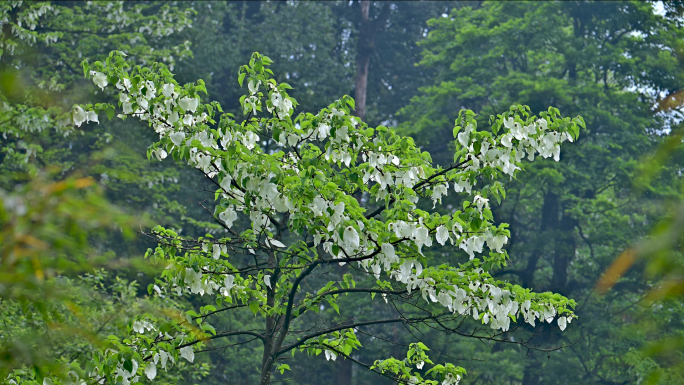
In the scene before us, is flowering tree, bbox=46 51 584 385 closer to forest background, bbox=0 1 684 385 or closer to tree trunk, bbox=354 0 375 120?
forest background, bbox=0 1 684 385

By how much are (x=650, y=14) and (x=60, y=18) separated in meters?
16.6

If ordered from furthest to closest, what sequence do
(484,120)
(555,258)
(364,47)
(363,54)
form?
(364,47) → (363,54) → (555,258) → (484,120)

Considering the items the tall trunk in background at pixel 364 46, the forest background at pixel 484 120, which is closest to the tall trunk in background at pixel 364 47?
the tall trunk in background at pixel 364 46

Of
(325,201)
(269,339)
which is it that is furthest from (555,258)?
(325,201)

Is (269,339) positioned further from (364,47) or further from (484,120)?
(364,47)

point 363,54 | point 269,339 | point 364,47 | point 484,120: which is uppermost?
point 364,47

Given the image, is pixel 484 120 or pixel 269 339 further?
pixel 484 120

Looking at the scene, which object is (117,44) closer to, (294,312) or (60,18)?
(60,18)

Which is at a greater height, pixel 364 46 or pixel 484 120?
pixel 364 46

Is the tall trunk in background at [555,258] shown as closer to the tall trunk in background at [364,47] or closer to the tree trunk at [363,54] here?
the tall trunk in background at [364,47]

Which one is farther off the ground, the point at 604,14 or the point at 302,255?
the point at 604,14

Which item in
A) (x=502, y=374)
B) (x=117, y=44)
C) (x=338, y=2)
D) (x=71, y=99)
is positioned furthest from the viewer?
(x=338, y=2)

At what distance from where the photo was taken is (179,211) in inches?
778

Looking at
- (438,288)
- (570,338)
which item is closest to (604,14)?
(570,338)
